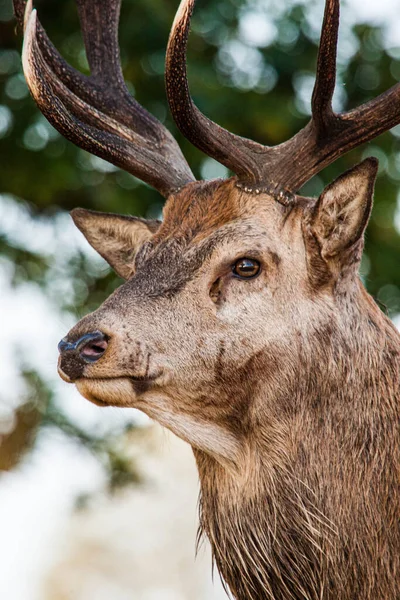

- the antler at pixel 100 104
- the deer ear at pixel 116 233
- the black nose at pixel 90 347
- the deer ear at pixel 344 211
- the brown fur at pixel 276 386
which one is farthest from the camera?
the deer ear at pixel 116 233

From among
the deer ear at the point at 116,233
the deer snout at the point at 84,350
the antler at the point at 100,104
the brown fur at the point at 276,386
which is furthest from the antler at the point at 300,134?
the deer snout at the point at 84,350

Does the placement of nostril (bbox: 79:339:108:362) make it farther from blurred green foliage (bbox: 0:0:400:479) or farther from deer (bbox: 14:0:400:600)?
blurred green foliage (bbox: 0:0:400:479)

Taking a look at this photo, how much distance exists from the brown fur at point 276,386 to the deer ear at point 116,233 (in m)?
0.64

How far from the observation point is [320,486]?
135 inches

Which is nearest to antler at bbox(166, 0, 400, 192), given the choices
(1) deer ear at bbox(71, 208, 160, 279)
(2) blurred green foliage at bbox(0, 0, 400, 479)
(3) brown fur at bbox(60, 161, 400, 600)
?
(3) brown fur at bbox(60, 161, 400, 600)

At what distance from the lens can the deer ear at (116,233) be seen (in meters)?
4.27

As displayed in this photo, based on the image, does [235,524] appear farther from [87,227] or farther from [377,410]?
[87,227]

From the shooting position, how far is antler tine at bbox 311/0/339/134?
3.64 m

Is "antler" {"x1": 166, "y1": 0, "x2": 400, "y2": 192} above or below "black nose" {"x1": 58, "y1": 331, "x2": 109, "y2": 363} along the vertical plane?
above

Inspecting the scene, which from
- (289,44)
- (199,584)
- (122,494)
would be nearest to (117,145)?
(289,44)

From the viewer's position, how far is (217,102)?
708 cm

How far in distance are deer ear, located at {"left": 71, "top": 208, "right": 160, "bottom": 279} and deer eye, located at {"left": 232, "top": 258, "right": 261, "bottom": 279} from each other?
808 mm

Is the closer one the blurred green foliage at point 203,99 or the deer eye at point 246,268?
the deer eye at point 246,268

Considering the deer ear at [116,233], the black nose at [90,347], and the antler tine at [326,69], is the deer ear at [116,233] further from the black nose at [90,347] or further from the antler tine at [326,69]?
the black nose at [90,347]
